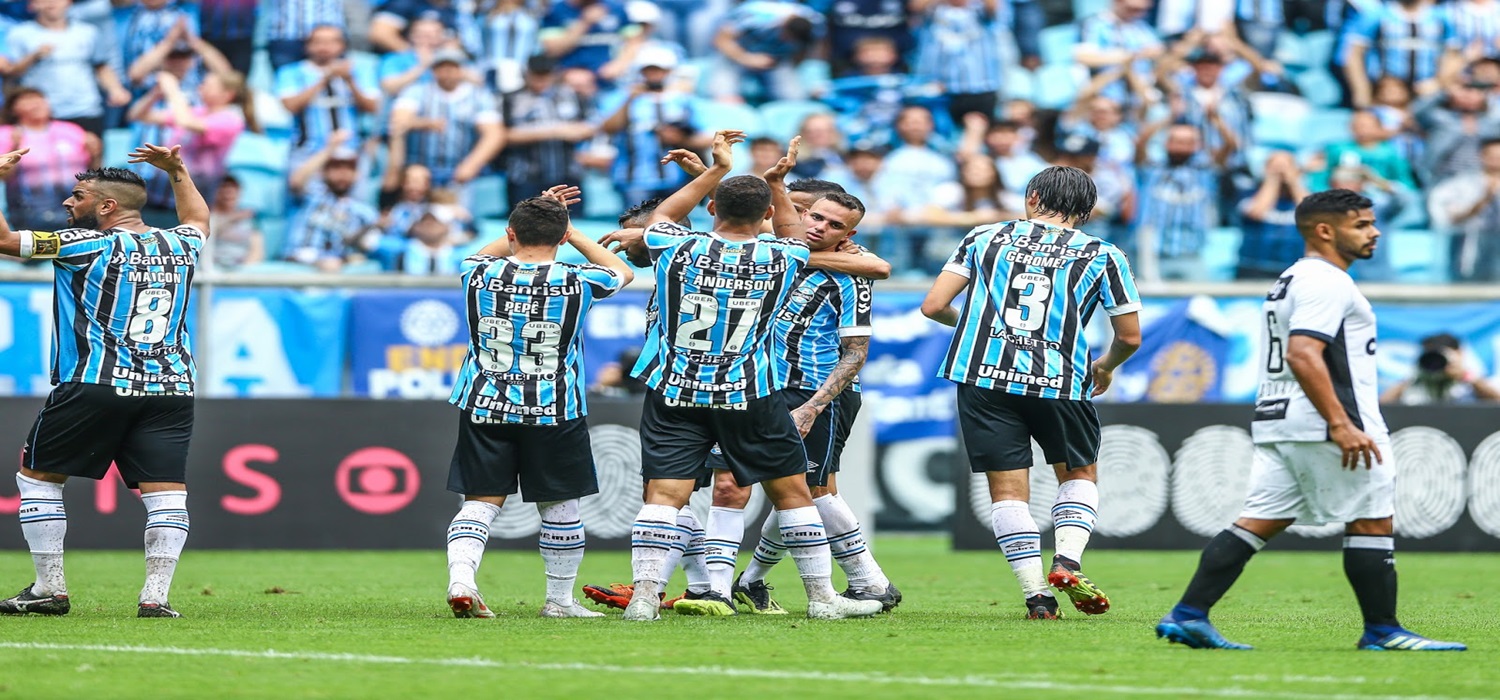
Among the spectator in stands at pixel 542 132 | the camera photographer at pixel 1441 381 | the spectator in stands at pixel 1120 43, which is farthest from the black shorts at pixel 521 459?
the spectator in stands at pixel 1120 43

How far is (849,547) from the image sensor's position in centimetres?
908

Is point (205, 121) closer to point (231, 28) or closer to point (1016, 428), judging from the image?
point (231, 28)

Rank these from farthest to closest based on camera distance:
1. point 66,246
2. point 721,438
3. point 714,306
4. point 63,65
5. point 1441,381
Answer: point 63,65
point 1441,381
point 66,246
point 721,438
point 714,306

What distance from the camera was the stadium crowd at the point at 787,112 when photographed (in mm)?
17219

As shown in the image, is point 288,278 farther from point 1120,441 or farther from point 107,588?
point 1120,441

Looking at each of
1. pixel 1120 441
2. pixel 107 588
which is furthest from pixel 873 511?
pixel 107 588

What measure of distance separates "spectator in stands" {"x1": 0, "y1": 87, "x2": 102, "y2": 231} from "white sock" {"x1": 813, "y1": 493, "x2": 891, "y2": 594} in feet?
29.7

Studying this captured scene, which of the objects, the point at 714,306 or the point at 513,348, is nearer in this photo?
the point at 714,306

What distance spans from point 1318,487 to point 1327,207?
1.08 m

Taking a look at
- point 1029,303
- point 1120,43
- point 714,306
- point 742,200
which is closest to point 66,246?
point 714,306

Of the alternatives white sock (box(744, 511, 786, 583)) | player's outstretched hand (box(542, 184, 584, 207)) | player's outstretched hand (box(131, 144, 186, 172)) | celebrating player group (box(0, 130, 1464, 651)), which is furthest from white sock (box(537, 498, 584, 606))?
player's outstretched hand (box(131, 144, 186, 172))

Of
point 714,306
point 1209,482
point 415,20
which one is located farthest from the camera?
point 415,20

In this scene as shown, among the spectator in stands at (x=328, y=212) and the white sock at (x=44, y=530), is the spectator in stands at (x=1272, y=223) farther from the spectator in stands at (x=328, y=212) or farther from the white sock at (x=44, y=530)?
the white sock at (x=44, y=530)

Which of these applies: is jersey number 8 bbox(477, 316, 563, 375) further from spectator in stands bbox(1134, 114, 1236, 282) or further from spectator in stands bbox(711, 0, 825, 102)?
spectator in stands bbox(711, 0, 825, 102)
